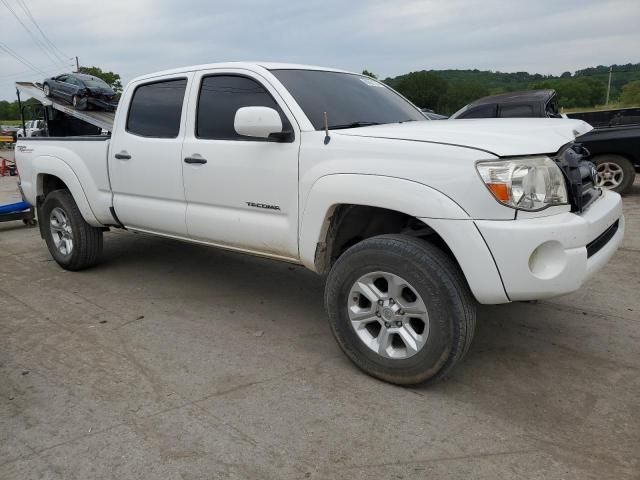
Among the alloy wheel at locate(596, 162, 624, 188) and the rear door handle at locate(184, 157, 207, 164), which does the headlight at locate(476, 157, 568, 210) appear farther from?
the alloy wheel at locate(596, 162, 624, 188)

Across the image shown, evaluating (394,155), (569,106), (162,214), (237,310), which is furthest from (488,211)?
(569,106)

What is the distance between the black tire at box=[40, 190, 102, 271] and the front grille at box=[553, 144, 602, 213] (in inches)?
174

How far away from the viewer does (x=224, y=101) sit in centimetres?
398

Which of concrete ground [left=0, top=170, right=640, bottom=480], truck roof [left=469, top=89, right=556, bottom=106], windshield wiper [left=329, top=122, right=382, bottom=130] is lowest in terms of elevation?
concrete ground [left=0, top=170, right=640, bottom=480]

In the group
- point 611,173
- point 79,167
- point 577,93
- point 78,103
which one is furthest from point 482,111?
point 577,93

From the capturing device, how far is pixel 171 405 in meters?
2.93

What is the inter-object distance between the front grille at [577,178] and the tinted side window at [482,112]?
588cm

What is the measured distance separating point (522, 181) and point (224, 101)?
89.8 inches

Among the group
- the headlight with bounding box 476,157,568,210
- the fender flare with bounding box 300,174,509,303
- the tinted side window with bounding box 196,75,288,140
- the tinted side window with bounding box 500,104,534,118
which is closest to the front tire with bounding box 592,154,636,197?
the tinted side window with bounding box 500,104,534,118

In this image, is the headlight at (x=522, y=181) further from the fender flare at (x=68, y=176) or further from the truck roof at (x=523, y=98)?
the truck roof at (x=523, y=98)

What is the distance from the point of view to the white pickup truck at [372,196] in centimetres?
268

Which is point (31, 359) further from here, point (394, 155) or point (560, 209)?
point (560, 209)

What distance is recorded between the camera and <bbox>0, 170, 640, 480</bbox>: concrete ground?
2.45 m

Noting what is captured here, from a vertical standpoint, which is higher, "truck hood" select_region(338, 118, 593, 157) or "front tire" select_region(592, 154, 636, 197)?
"truck hood" select_region(338, 118, 593, 157)
